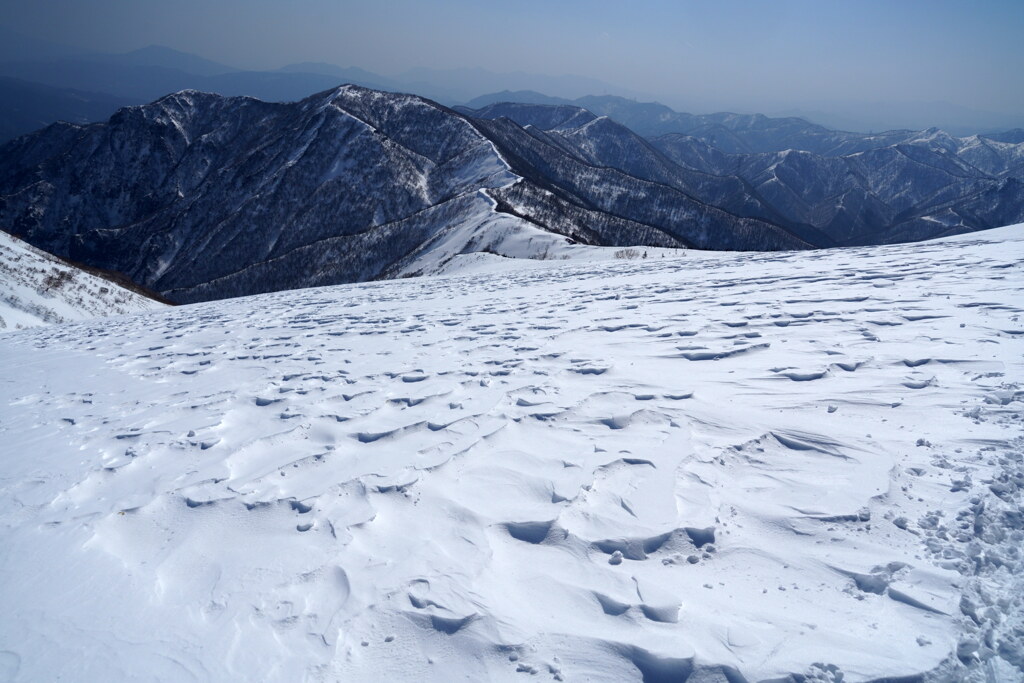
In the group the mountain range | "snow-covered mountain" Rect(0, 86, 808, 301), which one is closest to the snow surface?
the mountain range

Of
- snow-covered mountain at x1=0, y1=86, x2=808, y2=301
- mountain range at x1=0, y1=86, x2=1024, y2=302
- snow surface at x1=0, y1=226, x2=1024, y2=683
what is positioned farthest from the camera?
snow-covered mountain at x1=0, y1=86, x2=808, y2=301

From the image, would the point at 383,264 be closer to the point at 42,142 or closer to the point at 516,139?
the point at 516,139

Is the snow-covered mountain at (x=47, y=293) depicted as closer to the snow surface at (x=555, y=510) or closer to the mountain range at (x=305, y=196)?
the snow surface at (x=555, y=510)

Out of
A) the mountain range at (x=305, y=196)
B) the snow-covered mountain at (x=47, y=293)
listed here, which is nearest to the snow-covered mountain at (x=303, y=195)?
the mountain range at (x=305, y=196)

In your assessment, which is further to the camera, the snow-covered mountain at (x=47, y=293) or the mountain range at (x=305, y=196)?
the mountain range at (x=305, y=196)

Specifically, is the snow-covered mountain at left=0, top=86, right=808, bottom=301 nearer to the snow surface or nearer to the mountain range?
the mountain range

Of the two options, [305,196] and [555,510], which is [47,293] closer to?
[555,510]

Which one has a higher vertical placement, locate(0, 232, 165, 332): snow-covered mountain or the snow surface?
the snow surface
